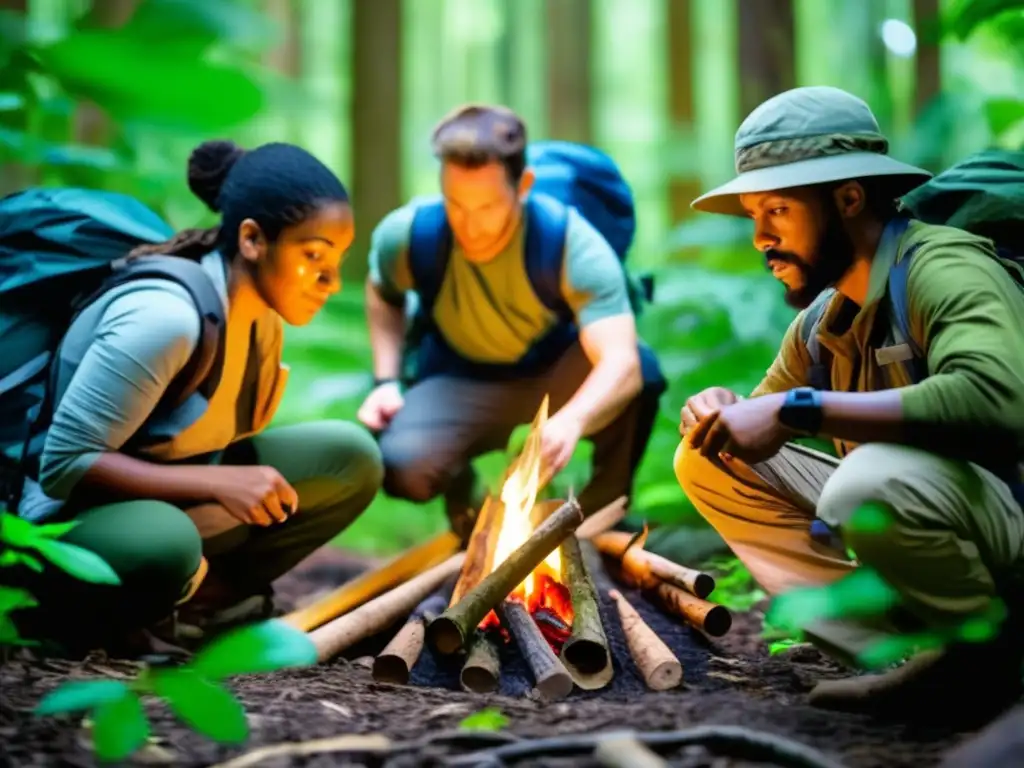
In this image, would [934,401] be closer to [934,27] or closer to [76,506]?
[76,506]

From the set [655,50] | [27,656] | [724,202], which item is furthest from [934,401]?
[655,50]

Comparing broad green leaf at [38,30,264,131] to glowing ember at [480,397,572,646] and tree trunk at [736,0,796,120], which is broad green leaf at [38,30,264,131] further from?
tree trunk at [736,0,796,120]

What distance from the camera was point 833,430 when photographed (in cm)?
269

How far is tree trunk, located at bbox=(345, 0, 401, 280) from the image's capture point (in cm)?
835

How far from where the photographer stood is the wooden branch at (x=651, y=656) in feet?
10.4

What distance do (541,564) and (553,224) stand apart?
1.56m

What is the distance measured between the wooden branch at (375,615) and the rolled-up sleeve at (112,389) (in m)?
0.94

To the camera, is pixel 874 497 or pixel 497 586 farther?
pixel 497 586

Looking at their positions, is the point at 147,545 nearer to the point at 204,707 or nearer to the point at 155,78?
the point at 204,707

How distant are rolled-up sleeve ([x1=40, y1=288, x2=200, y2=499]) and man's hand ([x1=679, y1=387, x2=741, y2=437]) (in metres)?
1.60

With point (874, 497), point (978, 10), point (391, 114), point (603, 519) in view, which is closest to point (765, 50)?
point (978, 10)

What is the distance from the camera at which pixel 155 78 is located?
1.39m

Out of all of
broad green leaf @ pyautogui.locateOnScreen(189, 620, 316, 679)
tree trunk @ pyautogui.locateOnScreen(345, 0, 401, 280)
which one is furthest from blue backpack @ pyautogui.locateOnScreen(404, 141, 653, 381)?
tree trunk @ pyautogui.locateOnScreen(345, 0, 401, 280)

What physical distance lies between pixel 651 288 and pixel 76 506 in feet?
9.37
